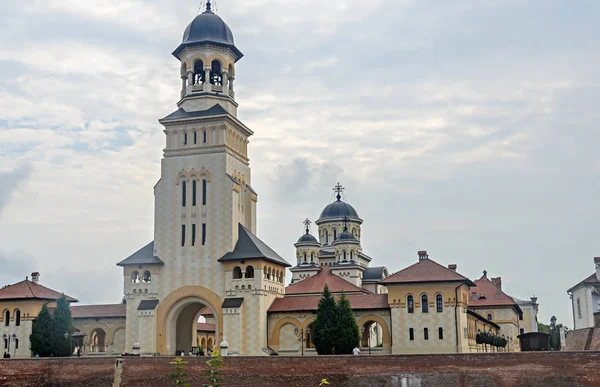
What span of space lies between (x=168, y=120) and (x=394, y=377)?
28.4 m

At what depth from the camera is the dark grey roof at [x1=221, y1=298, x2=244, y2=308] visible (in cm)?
5584

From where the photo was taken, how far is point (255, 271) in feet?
186

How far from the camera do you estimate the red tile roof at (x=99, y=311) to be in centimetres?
6097

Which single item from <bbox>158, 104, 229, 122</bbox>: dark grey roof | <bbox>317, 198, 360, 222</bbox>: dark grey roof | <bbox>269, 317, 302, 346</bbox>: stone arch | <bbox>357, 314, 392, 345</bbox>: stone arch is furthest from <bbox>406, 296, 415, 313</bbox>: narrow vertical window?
<bbox>317, 198, 360, 222</bbox>: dark grey roof

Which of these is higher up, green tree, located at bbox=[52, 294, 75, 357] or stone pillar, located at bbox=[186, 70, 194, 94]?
stone pillar, located at bbox=[186, 70, 194, 94]

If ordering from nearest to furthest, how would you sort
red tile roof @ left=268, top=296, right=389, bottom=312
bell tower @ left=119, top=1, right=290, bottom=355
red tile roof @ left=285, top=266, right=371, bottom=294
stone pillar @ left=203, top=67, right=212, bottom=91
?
red tile roof @ left=268, top=296, right=389, bottom=312
bell tower @ left=119, top=1, right=290, bottom=355
stone pillar @ left=203, top=67, right=212, bottom=91
red tile roof @ left=285, top=266, right=371, bottom=294

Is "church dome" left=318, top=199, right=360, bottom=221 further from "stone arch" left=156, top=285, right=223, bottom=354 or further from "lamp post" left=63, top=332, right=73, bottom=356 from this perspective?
"lamp post" left=63, top=332, right=73, bottom=356

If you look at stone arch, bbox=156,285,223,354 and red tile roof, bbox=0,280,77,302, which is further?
red tile roof, bbox=0,280,77,302

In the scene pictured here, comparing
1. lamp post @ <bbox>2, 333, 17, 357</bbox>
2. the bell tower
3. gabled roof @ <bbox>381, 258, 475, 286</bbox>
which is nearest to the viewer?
gabled roof @ <bbox>381, 258, 475, 286</bbox>

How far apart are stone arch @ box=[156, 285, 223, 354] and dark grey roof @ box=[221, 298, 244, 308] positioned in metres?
0.83

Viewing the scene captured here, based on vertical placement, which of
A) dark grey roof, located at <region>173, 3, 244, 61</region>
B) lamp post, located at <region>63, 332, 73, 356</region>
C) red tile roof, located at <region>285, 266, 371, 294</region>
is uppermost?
dark grey roof, located at <region>173, 3, 244, 61</region>

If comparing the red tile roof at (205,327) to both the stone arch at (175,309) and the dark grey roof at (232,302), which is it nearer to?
the stone arch at (175,309)

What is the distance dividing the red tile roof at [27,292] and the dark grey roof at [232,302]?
1540cm

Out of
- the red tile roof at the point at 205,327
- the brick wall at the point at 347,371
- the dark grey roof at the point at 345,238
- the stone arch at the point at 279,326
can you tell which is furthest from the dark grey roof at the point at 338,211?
the brick wall at the point at 347,371
